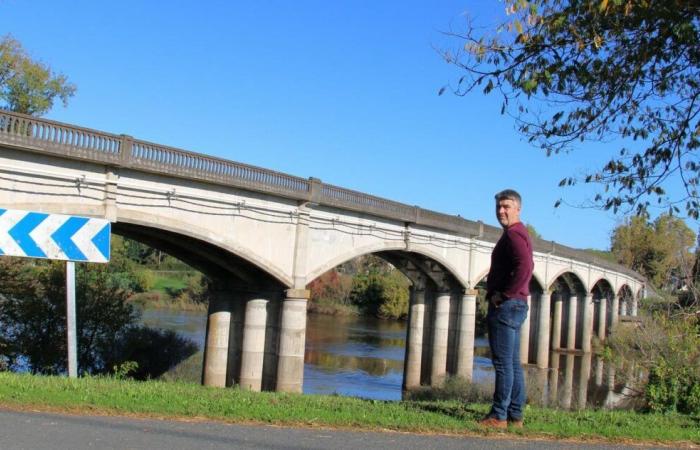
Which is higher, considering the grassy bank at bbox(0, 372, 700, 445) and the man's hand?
the man's hand

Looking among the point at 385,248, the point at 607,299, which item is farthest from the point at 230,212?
the point at 607,299

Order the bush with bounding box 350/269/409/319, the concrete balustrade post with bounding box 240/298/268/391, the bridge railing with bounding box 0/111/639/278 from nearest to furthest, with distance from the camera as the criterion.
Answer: the bridge railing with bounding box 0/111/639/278, the concrete balustrade post with bounding box 240/298/268/391, the bush with bounding box 350/269/409/319

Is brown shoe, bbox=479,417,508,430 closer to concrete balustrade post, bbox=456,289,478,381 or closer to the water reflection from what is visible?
the water reflection

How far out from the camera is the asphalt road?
498 centimetres

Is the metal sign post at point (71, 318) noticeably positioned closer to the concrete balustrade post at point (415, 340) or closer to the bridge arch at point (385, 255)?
the bridge arch at point (385, 255)

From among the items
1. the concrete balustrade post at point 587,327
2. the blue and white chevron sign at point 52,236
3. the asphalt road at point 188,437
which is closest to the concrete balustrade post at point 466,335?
the concrete balustrade post at point 587,327

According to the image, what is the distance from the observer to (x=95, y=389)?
709cm

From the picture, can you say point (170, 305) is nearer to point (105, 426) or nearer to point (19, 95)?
point (19, 95)

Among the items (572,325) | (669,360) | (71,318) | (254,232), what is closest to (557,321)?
(572,325)

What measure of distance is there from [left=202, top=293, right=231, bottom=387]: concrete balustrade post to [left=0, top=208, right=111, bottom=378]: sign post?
43.9 feet

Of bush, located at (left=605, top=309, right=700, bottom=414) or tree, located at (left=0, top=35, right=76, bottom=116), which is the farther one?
tree, located at (left=0, top=35, right=76, bottom=116)

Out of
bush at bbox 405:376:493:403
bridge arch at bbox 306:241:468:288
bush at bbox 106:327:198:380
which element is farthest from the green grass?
bush at bbox 405:376:493:403

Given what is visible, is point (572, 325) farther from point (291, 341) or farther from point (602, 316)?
point (291, 341)

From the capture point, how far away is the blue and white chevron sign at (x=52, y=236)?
8.02m
